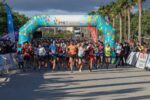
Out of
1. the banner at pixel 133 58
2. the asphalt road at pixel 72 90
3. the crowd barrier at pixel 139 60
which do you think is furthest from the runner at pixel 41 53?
the asphalt road at pixel 72 90

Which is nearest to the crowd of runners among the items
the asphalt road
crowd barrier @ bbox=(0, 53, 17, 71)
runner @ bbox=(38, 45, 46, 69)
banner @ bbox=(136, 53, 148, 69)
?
runner @ bbox=(38, 45, 46, 69)

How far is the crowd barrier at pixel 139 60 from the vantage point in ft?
92.3

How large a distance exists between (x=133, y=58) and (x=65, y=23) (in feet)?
19.2

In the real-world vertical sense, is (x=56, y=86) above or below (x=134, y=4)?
below

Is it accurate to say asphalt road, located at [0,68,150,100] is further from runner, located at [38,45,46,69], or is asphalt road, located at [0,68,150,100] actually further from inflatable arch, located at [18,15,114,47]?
inflatable arch, located at [18,15,114,47]

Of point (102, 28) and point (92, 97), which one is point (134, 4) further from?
A: point (92, 97)

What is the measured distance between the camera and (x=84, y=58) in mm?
26469

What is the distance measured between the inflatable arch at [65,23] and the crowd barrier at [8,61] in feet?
23.5

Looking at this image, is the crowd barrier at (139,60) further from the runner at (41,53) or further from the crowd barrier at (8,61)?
the crowd barrier at (8,61)

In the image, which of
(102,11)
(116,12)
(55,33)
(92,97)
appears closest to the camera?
(92,97)

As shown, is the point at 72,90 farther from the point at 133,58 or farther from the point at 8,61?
the point at 133,58

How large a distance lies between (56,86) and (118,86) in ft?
7.48

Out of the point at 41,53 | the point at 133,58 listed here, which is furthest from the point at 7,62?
the point at 133,58

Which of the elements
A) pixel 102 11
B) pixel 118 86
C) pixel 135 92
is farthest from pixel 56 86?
pixel 102 11
